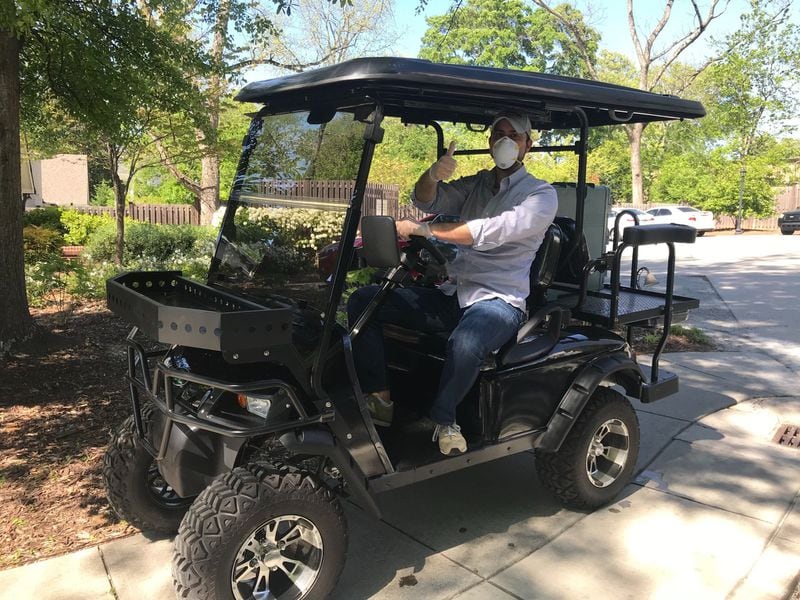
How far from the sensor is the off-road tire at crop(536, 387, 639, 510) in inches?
132

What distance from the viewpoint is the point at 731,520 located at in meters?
3.42

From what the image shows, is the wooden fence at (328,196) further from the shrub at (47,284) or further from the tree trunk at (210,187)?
the tree trunk at (210,187)

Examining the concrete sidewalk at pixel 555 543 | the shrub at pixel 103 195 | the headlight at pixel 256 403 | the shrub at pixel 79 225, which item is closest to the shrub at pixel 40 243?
the shrub at pixel 79 225

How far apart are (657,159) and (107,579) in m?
44.1

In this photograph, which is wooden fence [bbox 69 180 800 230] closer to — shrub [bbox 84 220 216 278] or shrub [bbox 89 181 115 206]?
shrub [bbox 84 220 216 278]

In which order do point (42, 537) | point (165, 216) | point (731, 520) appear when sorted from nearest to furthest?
point (42, 537) < point (731, 520) < point (165, 216)

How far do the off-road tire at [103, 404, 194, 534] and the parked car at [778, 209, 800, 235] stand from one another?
26.9 m

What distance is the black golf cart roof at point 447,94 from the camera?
2.39 meters

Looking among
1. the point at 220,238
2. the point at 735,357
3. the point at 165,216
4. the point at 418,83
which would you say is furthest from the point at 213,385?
the point at 165,216

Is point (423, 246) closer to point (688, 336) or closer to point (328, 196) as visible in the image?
point (328, 196)

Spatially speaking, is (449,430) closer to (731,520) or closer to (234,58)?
(731,520)

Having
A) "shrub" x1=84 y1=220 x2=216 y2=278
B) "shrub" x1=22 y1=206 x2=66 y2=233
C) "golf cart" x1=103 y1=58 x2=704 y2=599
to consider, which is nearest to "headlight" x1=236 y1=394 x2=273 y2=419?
"golf cart" x1=103 y1=58 x2=704 y2=599

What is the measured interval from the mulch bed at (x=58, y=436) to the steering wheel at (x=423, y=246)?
1944 millimetres

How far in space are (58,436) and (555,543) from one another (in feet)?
9.92
